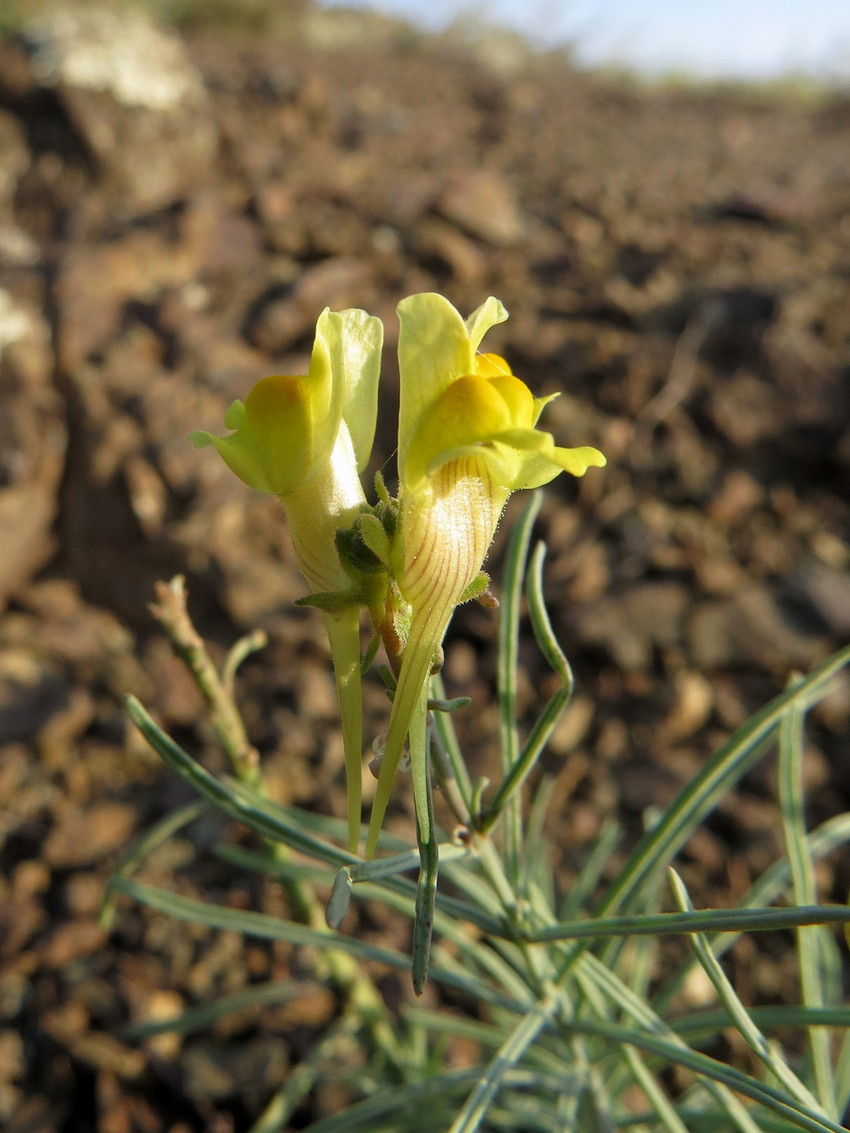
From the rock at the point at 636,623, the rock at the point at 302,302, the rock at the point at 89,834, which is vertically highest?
the rock at the point at 302,302

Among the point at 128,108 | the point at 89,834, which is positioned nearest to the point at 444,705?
the point at 89,834

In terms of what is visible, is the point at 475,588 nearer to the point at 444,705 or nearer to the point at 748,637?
the point at 444,705

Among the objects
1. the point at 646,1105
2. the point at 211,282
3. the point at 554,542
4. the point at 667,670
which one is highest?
the point at 211,282

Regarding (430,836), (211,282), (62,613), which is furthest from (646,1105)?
(211,282)

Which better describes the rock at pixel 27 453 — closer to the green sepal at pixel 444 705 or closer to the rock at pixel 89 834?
the rock at pixel 89 834

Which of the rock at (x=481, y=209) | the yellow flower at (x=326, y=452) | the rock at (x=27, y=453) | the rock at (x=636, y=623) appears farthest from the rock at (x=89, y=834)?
the rock at (x=481, y=209)

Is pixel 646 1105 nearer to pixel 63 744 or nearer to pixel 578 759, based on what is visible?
pixel 578 759
